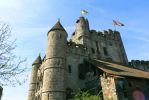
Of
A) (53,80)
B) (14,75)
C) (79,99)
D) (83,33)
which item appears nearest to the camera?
(14,75)

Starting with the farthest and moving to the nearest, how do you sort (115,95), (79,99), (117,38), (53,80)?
(117,38) → (53,80) → (79,99) → (115,95)

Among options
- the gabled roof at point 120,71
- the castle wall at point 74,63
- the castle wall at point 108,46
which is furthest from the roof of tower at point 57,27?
the gabled roof at point 120,71

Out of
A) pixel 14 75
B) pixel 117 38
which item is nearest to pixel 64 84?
pixel 14 75

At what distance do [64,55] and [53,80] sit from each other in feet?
16.2

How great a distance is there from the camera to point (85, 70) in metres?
31.9

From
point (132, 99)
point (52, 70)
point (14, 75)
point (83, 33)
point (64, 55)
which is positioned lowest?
point (132, 99)

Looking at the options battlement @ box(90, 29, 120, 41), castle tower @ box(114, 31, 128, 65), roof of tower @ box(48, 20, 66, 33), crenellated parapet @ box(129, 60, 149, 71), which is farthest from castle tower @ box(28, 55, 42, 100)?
crenellated parapet @ box(129, 60, 149, 71)

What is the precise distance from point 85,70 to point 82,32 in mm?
9769

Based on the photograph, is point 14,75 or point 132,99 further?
point 132,99

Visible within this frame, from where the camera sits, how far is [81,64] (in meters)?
32.8

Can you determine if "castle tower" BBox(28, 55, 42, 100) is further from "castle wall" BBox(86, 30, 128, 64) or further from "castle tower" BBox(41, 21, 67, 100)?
"castle wall" BBox(86, 30, 128, 64)

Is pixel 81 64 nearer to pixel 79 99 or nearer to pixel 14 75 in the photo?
pixel 79 99

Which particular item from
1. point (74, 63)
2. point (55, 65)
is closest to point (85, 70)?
point (74, 63)

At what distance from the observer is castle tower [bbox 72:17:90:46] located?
126 feet
